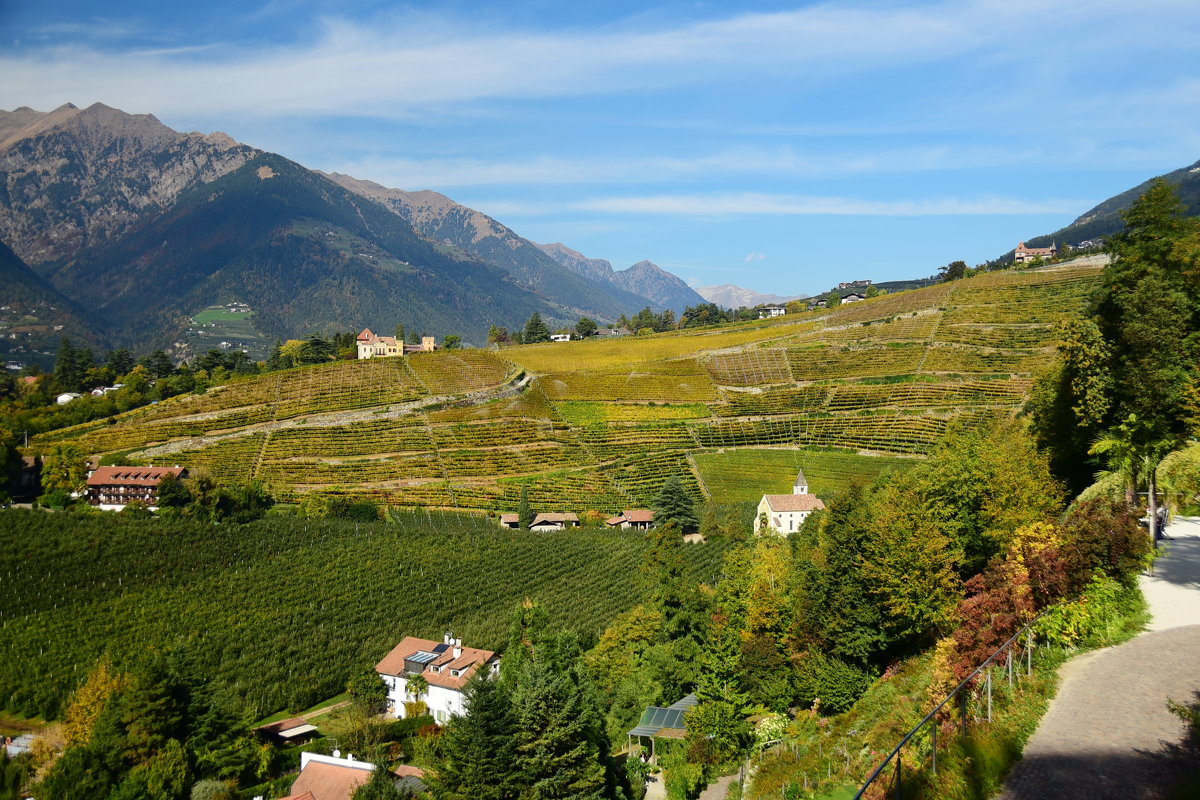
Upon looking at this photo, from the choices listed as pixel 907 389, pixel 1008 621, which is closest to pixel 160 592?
pixel 1008 621

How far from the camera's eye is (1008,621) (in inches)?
564

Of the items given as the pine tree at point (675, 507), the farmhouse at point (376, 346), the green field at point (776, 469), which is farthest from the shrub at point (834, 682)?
the farmhouse at point (376, 346)

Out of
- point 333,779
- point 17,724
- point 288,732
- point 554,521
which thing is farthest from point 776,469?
point 17,724

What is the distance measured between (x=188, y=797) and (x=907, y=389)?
228ft

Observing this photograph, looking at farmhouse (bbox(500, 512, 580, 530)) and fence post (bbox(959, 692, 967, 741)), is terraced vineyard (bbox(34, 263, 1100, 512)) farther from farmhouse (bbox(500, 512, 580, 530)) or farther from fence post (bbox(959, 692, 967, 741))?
fence post (bbox(959, 692, 967, 741))

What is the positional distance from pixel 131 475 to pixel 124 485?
131 centimetres

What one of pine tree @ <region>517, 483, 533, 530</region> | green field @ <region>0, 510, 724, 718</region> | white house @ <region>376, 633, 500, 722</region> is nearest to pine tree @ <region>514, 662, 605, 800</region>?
white house @ <region>376, 633, 500, 722</region>

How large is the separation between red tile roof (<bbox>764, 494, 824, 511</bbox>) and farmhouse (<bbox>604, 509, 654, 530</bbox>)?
9.48 metres

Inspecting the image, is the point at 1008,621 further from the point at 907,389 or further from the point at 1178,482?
the point at 907,389

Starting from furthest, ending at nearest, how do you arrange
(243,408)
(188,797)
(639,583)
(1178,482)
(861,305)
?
(861,305)
(243,408)
(639,583)
(188,797)
(1178,482)

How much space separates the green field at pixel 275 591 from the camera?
3588 cm

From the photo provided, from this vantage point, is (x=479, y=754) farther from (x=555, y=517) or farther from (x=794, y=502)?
(x=555, y=517)

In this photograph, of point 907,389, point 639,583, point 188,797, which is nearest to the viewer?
point 188,797

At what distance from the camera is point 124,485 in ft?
225
